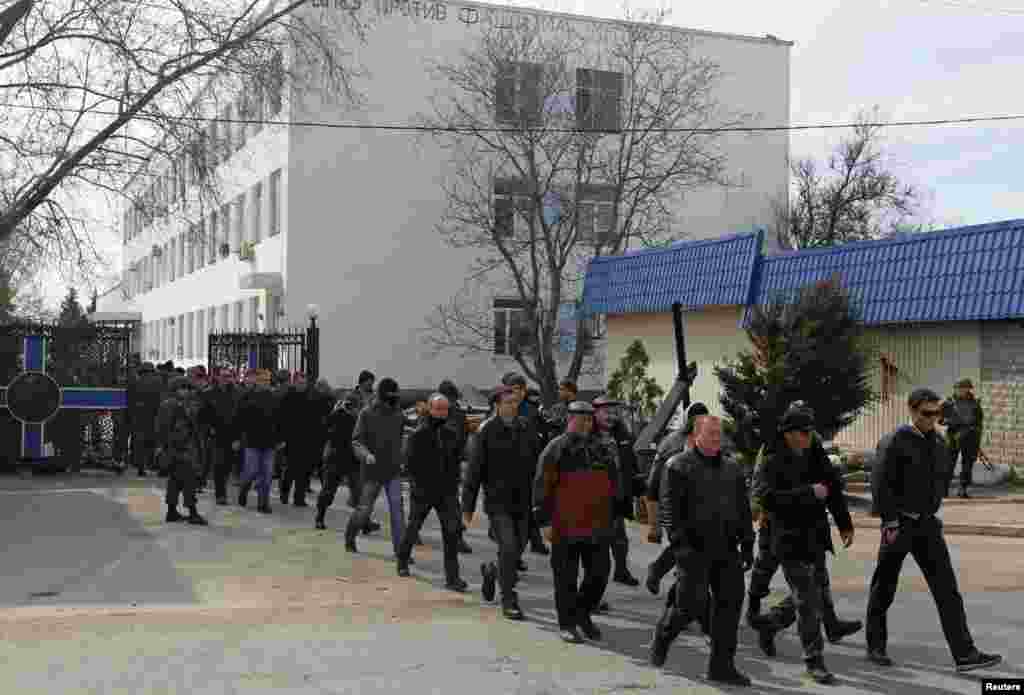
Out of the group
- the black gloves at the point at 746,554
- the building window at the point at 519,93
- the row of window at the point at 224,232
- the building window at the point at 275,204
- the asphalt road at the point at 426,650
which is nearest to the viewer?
the asphalt road at the point at 426,650

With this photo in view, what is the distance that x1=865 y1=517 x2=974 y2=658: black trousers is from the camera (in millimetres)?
8008

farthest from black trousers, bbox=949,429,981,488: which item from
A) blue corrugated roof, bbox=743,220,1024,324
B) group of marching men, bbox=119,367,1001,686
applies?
group of marching men, bbox=119,367,1001,686

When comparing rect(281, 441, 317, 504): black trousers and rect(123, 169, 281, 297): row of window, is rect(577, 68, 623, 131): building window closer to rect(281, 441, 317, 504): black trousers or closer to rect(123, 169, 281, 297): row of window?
rect(123, 169, 281, 297): row of window

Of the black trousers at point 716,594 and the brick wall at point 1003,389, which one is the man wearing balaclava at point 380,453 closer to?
the black trousers at point 716,594

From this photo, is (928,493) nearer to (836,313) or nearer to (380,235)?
(836,313)

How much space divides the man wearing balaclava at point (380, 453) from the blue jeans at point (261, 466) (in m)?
3.68

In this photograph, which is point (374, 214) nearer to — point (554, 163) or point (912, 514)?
point (554, 163)

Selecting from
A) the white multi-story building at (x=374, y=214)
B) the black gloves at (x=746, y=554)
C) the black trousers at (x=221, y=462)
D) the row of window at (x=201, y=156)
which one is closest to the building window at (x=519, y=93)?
the white multi-story building at (x=374, y=214)

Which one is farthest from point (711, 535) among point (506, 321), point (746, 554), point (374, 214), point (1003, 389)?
point (506, 321)

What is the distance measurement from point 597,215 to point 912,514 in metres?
27.7

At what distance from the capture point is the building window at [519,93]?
3231 centimetres

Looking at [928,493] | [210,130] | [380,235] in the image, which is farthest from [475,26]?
[928,493]

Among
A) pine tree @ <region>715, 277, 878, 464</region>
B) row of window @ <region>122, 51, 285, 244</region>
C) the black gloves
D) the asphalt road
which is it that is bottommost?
the asphalt road

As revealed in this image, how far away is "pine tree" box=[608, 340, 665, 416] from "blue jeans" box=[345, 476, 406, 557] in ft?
40.5
